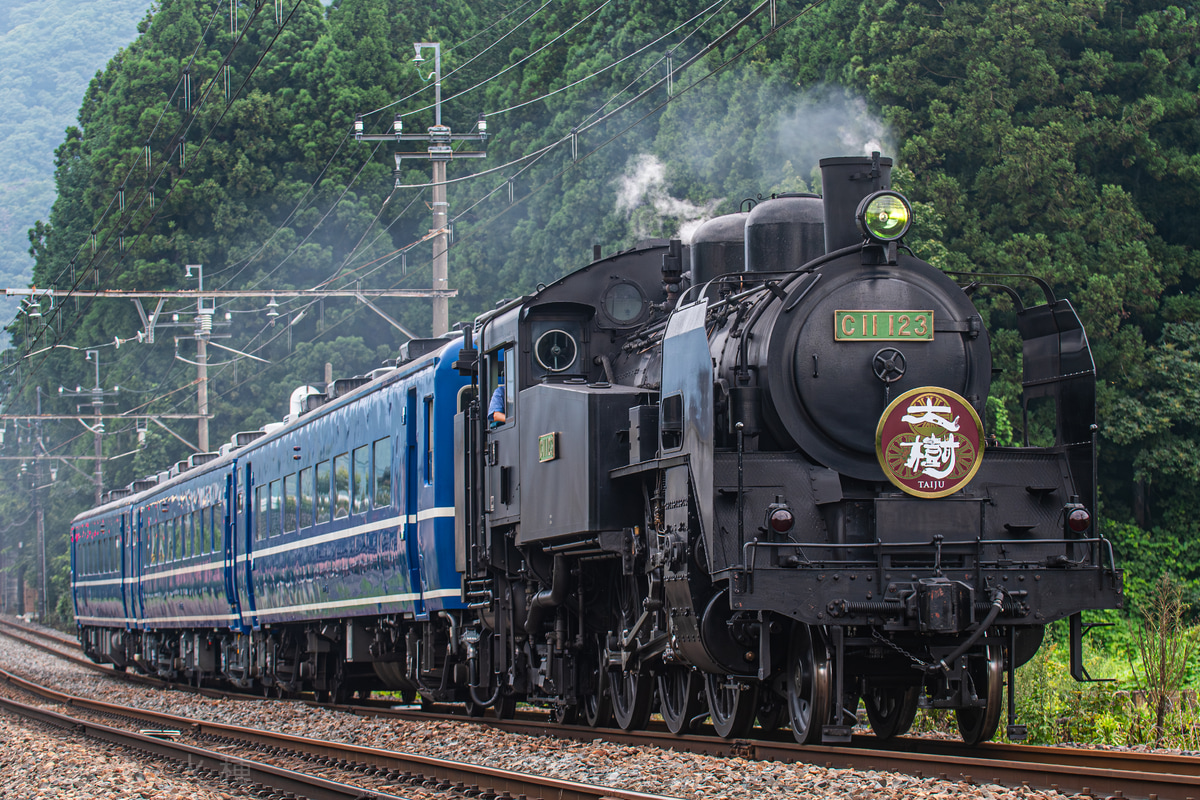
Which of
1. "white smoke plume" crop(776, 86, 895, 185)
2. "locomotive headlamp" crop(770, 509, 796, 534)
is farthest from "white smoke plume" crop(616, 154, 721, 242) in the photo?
"locomotive headlamp" crop(770, 509, 796, 534)

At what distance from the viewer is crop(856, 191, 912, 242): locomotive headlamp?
8.85 meters

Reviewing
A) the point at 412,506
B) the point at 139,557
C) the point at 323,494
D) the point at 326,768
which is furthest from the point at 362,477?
the point at 139,557

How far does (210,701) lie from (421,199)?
115 feet

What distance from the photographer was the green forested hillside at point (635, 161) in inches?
1000

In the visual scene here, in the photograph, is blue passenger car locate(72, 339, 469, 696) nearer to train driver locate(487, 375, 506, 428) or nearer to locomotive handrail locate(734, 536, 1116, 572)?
train driver locate(487, 375, 506, 428)

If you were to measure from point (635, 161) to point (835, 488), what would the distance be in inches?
1106

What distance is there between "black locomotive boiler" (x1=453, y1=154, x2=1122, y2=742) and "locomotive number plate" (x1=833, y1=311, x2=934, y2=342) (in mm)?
12

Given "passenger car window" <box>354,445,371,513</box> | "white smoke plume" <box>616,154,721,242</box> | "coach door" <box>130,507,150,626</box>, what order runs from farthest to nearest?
1. "white smoke plume" <box>616,154,721,242</box>
2. "coach door" <box>130,507,150,626</box>
3. "passenger car window" <box>354,445,371,513</box>

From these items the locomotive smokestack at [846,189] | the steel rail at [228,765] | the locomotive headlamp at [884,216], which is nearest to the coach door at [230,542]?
the steel rail at [228,765]

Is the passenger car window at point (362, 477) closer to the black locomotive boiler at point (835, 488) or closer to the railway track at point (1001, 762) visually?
the black locomotive boiler at point (835, 488)

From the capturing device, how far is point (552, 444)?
10508mm

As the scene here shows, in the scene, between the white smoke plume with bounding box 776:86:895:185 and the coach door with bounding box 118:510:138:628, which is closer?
the white smoke plume with bounding box 776:86:895:185

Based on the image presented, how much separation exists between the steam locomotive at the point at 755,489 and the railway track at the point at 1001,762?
0.65ft

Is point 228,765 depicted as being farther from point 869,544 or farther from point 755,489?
point 869,544
